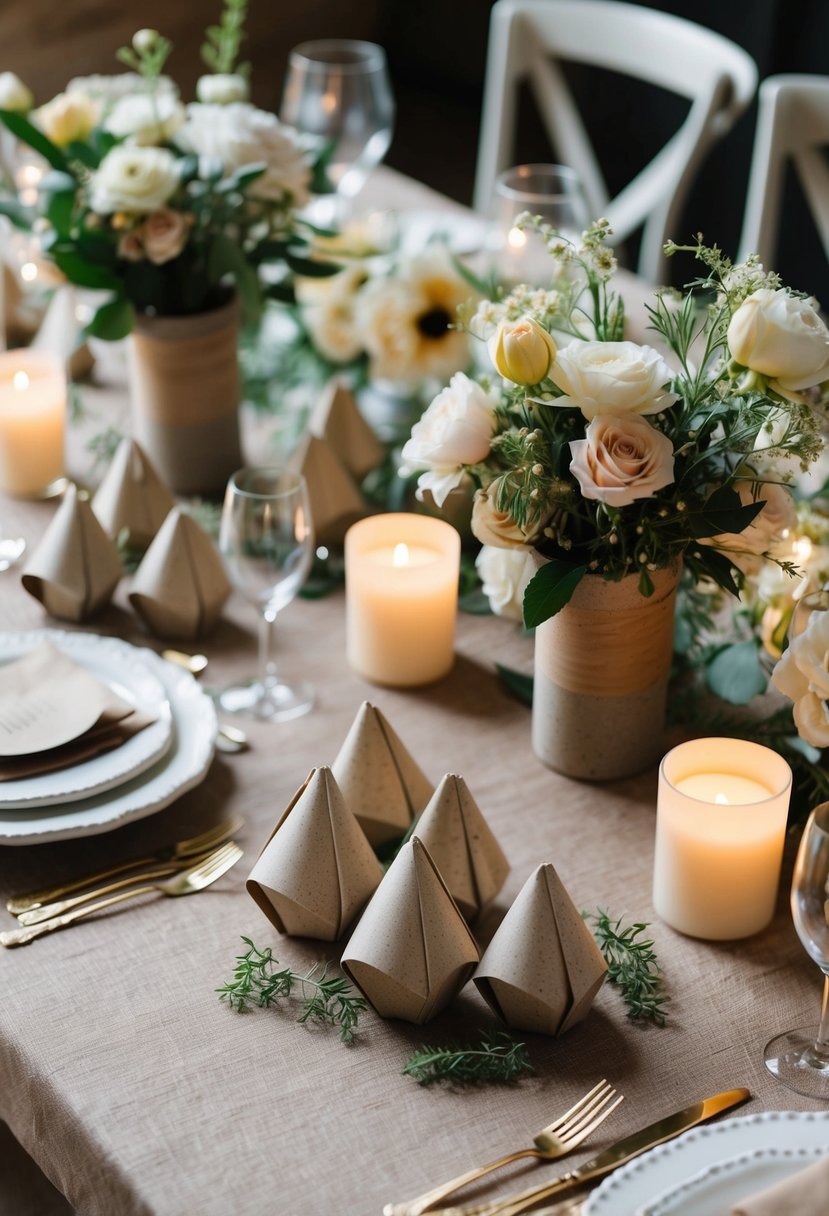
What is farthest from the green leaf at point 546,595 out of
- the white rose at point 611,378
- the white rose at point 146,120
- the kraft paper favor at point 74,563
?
the white rose at point 146,120

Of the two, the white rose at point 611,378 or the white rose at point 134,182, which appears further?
the white rose at point 134,182

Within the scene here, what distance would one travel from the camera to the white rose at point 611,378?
3.07 feet

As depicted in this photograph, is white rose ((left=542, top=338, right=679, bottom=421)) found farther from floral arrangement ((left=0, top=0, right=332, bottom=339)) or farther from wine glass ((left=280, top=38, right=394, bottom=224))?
wine glass ((left=280, top=38, right=394, bottom=224))

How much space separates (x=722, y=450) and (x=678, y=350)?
82 millimetres

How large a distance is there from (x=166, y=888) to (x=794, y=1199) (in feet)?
1.60

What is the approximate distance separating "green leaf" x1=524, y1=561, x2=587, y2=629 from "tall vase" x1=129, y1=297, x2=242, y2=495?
2.08 feet

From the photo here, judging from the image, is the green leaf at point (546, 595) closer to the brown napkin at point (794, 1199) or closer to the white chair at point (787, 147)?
the brown napkin at point (794, 1199)

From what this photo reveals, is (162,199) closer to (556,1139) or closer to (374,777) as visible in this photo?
(374,777)

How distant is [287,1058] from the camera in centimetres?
87

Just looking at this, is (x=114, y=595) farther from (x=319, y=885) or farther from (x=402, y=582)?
(x=319, y=885)

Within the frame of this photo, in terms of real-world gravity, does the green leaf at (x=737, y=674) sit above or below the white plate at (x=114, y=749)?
above

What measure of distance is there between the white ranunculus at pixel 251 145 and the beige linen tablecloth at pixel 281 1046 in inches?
26.8

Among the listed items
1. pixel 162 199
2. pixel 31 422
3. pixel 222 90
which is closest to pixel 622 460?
pixel 162 199

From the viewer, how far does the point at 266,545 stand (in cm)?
116
